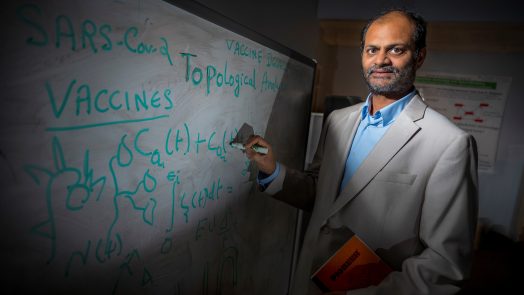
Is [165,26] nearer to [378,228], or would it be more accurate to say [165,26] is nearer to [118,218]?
[118,218]

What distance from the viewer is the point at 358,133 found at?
3.63 feet

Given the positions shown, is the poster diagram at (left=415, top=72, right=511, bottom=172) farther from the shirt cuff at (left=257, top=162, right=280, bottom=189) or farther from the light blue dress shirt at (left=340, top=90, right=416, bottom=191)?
the shirt cuff at (left=257, top=162, right=280, bottom=189)

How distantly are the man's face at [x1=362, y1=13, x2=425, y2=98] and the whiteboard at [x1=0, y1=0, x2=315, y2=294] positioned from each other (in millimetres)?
368

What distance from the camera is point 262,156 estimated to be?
106cm

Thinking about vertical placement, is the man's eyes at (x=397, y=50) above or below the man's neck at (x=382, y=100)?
above

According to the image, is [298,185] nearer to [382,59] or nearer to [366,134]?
[366,134]

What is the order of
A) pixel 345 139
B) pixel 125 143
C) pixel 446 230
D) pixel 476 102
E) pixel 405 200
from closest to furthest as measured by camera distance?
pixel 125 143
pixel 446 230
pixel 405 200
pixel 345 139
pixel 476 102

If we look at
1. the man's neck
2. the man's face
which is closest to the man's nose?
the man's face

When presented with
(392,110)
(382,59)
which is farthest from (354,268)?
(382,59)

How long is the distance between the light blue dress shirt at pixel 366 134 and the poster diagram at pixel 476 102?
2000mm

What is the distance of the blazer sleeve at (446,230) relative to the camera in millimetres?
788

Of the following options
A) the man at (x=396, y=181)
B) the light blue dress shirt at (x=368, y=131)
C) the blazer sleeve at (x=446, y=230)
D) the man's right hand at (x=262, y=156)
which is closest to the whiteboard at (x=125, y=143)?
the man's right hand at (x=262, y=156)

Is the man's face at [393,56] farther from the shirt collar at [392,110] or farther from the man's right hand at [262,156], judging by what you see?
the man's right hand at [262,156]

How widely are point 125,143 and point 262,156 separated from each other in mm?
493
